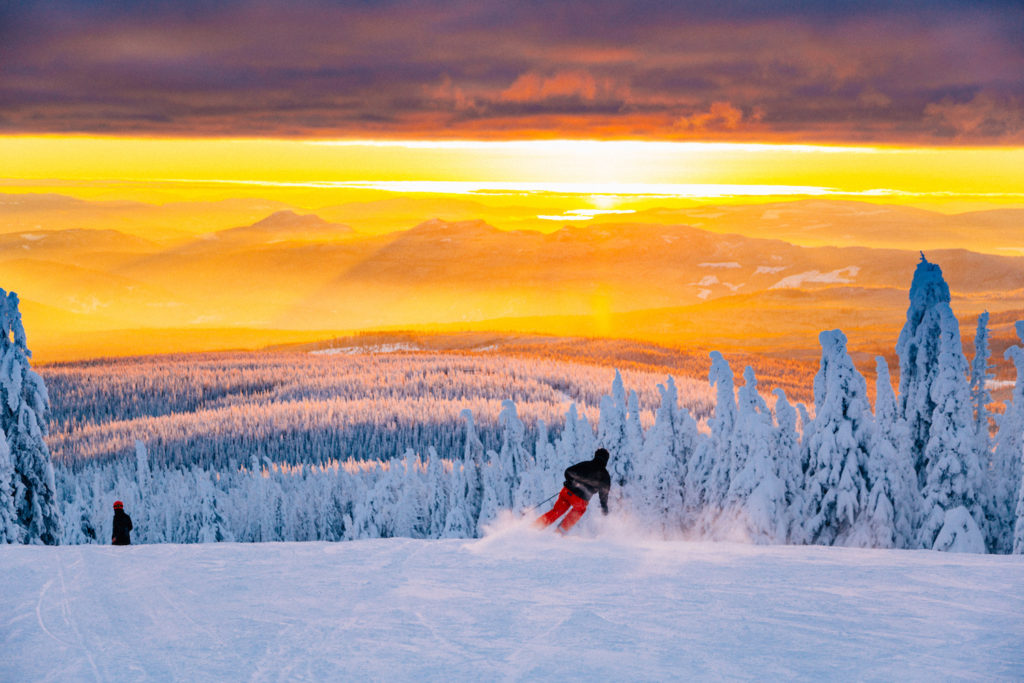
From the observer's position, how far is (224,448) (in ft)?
350

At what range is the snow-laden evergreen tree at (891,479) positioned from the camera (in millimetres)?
27594

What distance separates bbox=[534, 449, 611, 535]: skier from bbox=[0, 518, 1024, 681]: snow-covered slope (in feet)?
2.95

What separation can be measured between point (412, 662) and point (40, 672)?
4.37 m

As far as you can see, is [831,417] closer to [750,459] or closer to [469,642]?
[750,459]

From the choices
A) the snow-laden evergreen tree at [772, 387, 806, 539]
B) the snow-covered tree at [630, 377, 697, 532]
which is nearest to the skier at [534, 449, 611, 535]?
the snow-laden evergreen tree at [772, 387, 806, 539]

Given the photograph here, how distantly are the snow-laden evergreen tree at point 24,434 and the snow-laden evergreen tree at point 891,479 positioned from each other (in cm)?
2982

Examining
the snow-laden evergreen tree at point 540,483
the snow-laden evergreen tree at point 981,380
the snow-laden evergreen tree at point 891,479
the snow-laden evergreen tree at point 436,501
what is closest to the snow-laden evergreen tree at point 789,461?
the snow-laden evergreen tree at point 891,479

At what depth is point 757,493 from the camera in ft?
94.3

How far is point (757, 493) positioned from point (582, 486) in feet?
43.1

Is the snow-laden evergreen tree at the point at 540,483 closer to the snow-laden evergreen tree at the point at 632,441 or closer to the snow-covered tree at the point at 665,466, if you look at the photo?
the snow-laden evergreen tree at the point at 632,441

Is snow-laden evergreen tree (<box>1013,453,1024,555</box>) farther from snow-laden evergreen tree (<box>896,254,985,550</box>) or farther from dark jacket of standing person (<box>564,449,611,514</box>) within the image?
dark jacket of standing person (<box>564,449,611,514</box>)

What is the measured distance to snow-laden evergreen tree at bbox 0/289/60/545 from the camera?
35062 millimetres

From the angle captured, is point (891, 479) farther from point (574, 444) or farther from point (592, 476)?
point (574, 444)

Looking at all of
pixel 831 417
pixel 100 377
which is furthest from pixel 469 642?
pixel 100 377
